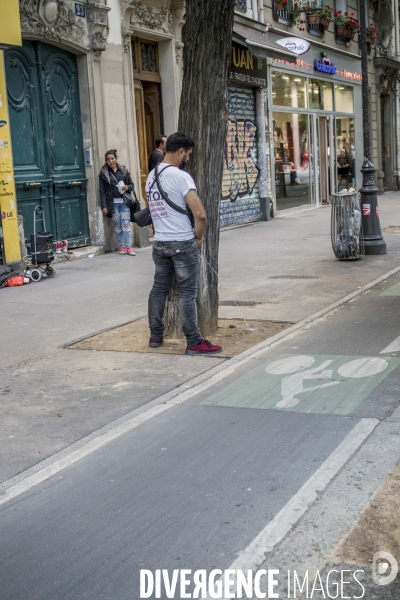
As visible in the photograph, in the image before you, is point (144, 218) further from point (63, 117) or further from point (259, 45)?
point (259, 45)

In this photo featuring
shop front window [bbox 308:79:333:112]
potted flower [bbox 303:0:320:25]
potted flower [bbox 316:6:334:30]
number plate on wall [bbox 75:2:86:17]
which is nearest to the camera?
number plate on wall [bbox 75:2:86:17]

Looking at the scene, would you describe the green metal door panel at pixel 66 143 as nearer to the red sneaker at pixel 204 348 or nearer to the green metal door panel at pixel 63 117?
the green metal door panel at pixel 63 117

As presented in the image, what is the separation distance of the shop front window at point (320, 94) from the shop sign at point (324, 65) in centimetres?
37

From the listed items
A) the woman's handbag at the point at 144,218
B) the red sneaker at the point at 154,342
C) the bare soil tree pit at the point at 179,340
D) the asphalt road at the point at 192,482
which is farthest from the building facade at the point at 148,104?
the asphalt road at the point at 192,482

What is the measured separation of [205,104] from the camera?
7.89 metres

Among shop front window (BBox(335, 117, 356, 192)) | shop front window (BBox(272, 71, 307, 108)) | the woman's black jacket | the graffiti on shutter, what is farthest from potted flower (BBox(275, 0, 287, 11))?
the woman's black jacket

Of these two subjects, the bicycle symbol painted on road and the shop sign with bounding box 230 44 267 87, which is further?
the shop sign with bounding box 230 44 267 87

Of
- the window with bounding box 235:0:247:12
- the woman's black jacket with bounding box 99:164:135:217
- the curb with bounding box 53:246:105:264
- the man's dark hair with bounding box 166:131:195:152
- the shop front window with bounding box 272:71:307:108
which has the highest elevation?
the window with bounding box 235:0:247:12

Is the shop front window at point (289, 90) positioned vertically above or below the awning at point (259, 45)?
below

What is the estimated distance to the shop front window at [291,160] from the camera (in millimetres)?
23125

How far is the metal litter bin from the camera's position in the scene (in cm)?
1290

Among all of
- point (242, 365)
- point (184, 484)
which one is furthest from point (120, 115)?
point (184, 484)

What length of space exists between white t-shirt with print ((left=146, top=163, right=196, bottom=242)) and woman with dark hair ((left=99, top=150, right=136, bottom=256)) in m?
7.53

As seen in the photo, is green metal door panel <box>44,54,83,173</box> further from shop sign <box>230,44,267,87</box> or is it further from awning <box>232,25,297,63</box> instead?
shop sign <box>230,44,267,87</box>
